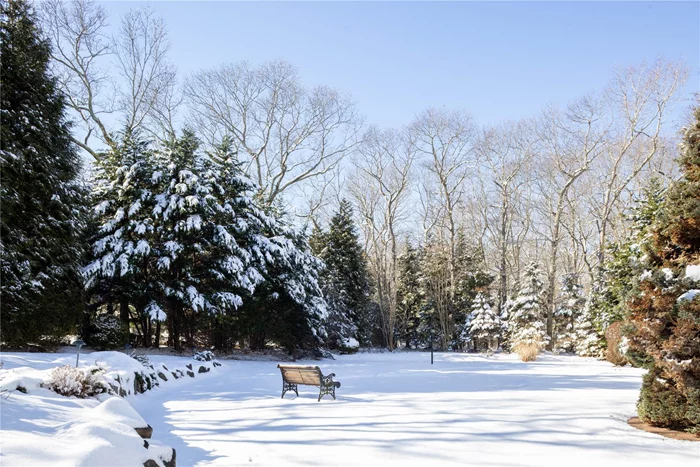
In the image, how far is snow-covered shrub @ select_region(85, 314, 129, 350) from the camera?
1506 centimetres

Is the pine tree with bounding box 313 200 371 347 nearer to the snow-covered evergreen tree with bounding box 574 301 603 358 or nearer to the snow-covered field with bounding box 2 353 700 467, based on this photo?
the snow-covered evergreen tree with bounding box 574 301 603 358

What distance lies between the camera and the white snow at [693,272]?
6.56 meters

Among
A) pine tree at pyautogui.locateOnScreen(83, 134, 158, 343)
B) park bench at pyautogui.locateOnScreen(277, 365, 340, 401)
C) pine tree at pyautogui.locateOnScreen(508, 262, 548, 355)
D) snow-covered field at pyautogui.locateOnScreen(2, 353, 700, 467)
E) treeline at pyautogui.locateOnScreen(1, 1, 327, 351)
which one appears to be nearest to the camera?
snow-covered field at pyautogui.locateOnScreen(2, 353, 700, 467)

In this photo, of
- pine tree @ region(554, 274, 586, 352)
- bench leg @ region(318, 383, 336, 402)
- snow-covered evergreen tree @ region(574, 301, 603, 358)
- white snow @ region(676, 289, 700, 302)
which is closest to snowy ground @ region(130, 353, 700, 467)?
bench leg @ region(318, 383, 336, 402)

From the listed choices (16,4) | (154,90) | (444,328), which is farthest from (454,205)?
(16,4)

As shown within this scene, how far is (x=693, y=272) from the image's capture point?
6.63 metres

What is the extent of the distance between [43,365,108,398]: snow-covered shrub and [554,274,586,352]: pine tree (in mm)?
23637

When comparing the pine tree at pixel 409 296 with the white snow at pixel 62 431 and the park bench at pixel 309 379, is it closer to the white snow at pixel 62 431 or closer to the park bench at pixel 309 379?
the park bench at pixel 309 379

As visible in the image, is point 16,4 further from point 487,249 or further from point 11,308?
point 487,249

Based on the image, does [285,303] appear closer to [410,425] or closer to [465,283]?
[410,425]

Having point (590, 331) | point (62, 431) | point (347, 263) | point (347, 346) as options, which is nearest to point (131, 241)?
point (347, 346)

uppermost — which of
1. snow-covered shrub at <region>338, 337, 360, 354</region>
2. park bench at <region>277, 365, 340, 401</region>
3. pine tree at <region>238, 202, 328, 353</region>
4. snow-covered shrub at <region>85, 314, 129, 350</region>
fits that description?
pine tree at <region>238, 202, 328, 353</region>

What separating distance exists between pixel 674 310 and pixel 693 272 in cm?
66

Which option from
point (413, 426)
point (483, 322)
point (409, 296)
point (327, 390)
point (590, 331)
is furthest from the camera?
point (409, 296)
